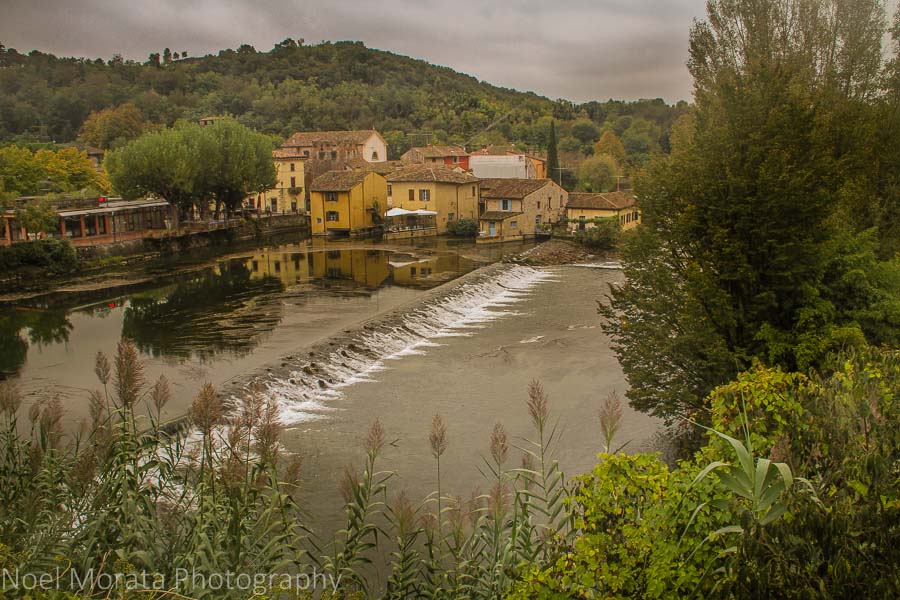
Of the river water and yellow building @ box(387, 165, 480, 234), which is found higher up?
yellow building @ box(387, 165, 480, 234)

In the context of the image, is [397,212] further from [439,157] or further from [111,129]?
[111,129]

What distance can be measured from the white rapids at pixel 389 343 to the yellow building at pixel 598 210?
44.7ft

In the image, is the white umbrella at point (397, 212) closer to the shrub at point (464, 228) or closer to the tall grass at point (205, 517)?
the shrub at point (464, 228)

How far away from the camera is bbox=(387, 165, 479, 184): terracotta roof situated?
47.8 meters

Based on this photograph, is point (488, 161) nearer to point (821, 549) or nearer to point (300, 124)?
point (300, 124)

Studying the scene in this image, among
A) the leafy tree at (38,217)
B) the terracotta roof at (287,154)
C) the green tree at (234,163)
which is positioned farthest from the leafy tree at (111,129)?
the leafy tree at (38,217)

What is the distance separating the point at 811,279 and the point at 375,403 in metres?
8.79

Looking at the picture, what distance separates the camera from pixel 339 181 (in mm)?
48500

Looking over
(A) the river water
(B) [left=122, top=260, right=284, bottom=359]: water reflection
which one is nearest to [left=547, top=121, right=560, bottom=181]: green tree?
(A) the river water

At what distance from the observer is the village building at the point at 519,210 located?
44.5 metres

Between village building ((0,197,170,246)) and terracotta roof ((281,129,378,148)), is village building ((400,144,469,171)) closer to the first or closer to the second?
terracotta roof ((281,129,378,148))

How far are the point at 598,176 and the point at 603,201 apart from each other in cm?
1564

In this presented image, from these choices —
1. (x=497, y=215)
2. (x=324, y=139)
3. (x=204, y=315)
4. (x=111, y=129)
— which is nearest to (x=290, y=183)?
(x=324, y=139)

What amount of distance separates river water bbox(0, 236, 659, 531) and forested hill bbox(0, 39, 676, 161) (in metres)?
54.1
